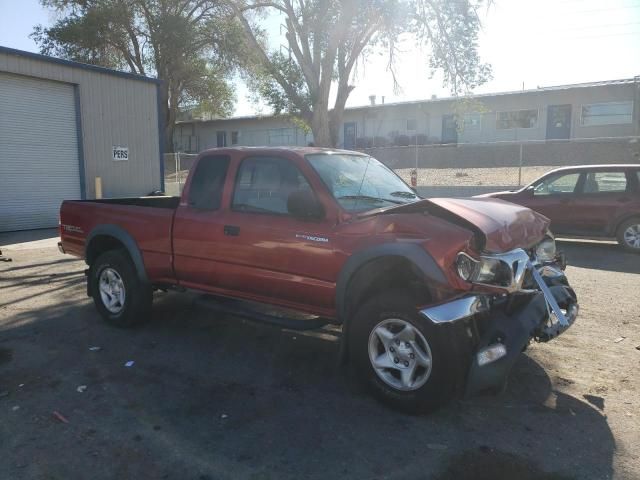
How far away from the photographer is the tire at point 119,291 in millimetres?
5520


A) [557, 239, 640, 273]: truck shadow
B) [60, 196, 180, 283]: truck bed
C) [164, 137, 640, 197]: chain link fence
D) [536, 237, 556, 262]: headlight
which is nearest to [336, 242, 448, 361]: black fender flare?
[536, 237, 556, 262]: headlight

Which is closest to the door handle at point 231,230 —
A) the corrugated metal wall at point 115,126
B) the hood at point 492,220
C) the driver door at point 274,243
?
the driver door at point 274,243

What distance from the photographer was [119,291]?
5.70 m

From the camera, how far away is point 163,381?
4.27 m

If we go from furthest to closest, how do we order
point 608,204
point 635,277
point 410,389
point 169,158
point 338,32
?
point 169,158
point 338,32
point 608,204
point 635,277
point 410,389

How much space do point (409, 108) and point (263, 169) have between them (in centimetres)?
2737

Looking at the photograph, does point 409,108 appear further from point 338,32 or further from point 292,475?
point 292,475

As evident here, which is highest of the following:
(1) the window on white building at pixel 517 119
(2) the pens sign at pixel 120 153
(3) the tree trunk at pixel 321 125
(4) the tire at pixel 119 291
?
(1) the window on white building at pixel 517 119

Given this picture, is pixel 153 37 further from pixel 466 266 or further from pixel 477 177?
pixel 466 266

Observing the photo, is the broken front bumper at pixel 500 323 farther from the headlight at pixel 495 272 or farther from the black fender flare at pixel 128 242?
the black fender flare at pixel 128 242

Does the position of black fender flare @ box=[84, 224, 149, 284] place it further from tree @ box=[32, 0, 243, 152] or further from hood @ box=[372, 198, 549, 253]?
tree @ box=[32, 0, 243, 152]

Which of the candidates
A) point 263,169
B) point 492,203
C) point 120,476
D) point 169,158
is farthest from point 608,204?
point 169,158

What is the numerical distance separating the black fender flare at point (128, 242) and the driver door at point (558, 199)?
26.8ft

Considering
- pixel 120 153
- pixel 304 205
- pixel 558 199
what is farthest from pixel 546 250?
pixel 120 153
